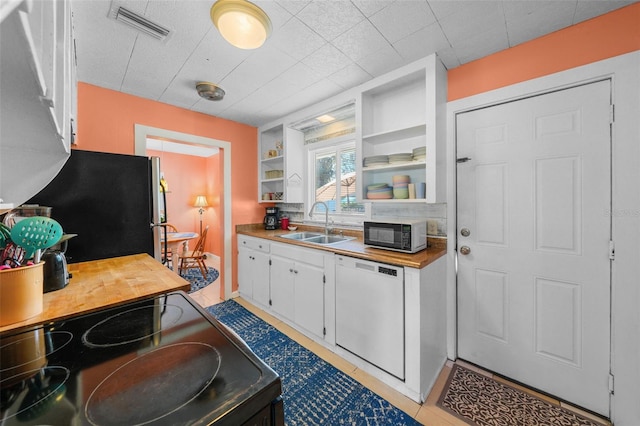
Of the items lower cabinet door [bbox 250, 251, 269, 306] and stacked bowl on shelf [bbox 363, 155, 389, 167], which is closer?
stacked bowl on shelf [bbox 363, 155, 389, 167]

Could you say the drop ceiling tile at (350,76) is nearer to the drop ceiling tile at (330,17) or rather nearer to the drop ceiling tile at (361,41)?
the drop ceiling tile at (361,41)

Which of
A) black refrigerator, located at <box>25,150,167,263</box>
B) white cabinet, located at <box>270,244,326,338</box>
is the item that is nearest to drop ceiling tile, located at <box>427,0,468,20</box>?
white cabinet, located at <box>270,244,326,338</box>

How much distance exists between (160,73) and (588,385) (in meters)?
3.86

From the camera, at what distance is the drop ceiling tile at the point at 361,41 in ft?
5.27

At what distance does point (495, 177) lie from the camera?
6.09 ft

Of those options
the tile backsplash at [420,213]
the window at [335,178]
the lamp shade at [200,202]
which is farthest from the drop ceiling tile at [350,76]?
the lamp shade at [200,202]

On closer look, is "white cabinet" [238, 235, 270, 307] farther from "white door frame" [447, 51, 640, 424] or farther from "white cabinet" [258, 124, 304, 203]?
"white door frame" [447, 51, 640, 424]

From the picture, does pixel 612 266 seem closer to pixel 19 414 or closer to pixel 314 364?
pixel 314 364

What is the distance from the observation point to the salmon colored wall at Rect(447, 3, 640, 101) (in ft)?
4.67

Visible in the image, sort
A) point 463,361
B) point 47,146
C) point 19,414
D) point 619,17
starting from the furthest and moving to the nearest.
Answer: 1. point 463,361
2. point 619,17
3. point 47,146
4. point 19,414

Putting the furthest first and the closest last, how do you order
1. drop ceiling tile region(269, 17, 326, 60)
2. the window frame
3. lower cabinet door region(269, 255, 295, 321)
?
the window frame, lower cabinet door region(269, 255, 295, 321), drop ceiling tile region(269, 17, 326, 60)

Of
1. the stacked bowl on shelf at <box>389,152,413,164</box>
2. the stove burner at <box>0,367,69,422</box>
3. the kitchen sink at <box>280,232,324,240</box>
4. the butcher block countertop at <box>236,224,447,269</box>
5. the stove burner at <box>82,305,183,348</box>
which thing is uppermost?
the stacked bowl on shelf at <box>389,152,413,164</box>

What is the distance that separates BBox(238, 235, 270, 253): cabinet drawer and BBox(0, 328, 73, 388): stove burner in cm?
205

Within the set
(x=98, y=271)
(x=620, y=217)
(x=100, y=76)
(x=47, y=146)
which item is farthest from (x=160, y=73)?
(x=620, y=217)
